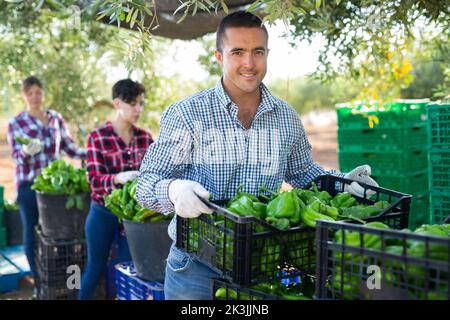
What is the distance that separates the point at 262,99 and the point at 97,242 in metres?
2.53

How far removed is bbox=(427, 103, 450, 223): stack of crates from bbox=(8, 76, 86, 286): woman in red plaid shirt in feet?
12.1

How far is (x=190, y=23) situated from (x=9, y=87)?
195 inches

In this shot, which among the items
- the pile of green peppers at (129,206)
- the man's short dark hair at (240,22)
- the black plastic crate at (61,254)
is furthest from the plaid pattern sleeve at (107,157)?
the man's short dark hair at (240,22)

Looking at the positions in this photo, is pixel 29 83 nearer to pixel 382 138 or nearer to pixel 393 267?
pixel 382 138

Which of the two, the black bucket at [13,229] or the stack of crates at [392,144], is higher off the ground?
the stack of crates at [392,144]

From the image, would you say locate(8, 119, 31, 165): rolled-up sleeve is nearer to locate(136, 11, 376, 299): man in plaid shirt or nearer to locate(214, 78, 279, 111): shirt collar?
locate(136, 11, 376, 299): man in plaid shirt

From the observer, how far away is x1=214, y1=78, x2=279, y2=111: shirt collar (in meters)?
2.80

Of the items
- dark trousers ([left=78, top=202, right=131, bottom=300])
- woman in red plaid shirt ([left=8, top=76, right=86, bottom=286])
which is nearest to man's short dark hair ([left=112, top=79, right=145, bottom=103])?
dark trousers ([left=78, top=202, right=131, bottom=300])

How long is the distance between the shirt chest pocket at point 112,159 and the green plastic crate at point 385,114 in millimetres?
2191

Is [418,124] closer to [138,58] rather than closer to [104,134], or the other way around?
[104,134]

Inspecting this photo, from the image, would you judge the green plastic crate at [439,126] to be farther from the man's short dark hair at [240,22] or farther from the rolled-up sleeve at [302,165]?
the man's short dark hair at [240,22]

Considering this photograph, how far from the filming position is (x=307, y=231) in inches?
90.2

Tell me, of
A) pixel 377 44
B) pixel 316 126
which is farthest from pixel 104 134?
pixel 316 126

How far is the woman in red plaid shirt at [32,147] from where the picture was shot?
19.5ft
